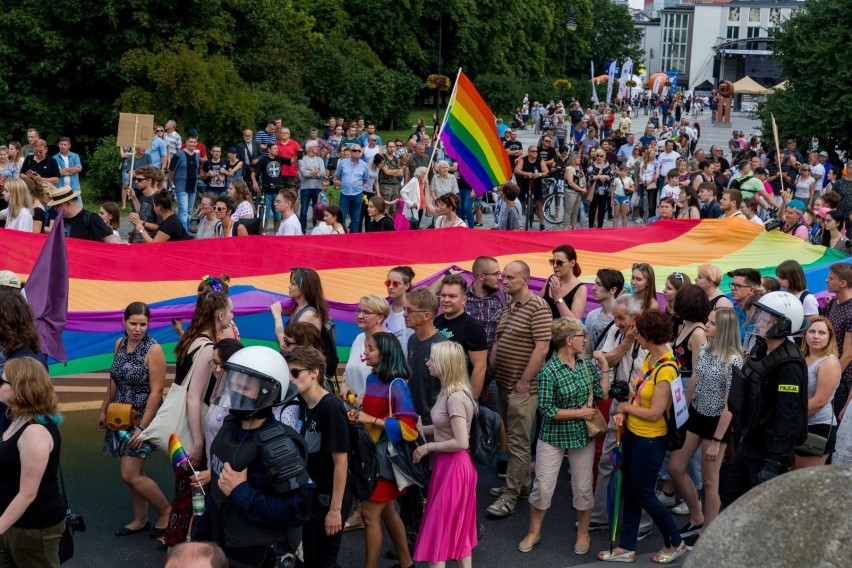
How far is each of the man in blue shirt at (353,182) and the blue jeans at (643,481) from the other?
10.7 meters

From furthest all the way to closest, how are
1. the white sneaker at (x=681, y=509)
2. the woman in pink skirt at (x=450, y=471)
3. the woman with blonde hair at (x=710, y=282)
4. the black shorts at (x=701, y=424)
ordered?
1. the woman with blonde hair at (x=710, y=282)
2. the white sneaker at (x=681, y=509)
3. the black shorts at (x=701, y=424)
4. the woman in pink skirt at (x=450, y=471)

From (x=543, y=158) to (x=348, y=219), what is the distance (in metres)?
3.56

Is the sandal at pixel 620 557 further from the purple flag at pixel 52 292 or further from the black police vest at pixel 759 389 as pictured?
the purple flag at pixel 52 292

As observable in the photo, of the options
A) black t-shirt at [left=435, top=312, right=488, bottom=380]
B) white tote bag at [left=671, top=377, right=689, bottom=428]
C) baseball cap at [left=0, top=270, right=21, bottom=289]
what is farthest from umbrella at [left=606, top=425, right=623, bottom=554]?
baseball cap at [left=0, top=270, right=21, bottom=289]

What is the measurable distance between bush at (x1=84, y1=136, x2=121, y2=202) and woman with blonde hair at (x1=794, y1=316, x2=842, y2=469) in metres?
17.3

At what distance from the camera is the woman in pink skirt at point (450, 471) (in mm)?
6332

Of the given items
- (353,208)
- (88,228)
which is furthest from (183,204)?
(88,228)

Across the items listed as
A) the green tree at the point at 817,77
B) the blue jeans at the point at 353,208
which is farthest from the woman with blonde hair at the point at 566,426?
the green tree at the point at 817,77

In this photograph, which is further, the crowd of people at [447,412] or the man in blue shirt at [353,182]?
the man in blue shirt at [353,182]

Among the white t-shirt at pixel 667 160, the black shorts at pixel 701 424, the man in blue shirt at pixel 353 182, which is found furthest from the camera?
the white t-shirt at pixel 667 160

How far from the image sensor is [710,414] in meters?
7.12

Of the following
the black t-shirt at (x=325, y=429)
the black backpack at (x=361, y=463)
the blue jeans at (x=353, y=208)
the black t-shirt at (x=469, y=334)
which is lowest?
the black backpack at (x=361, y=463)

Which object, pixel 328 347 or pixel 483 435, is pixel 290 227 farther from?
pixel 483 435

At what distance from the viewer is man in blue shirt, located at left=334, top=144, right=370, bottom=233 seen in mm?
17078
